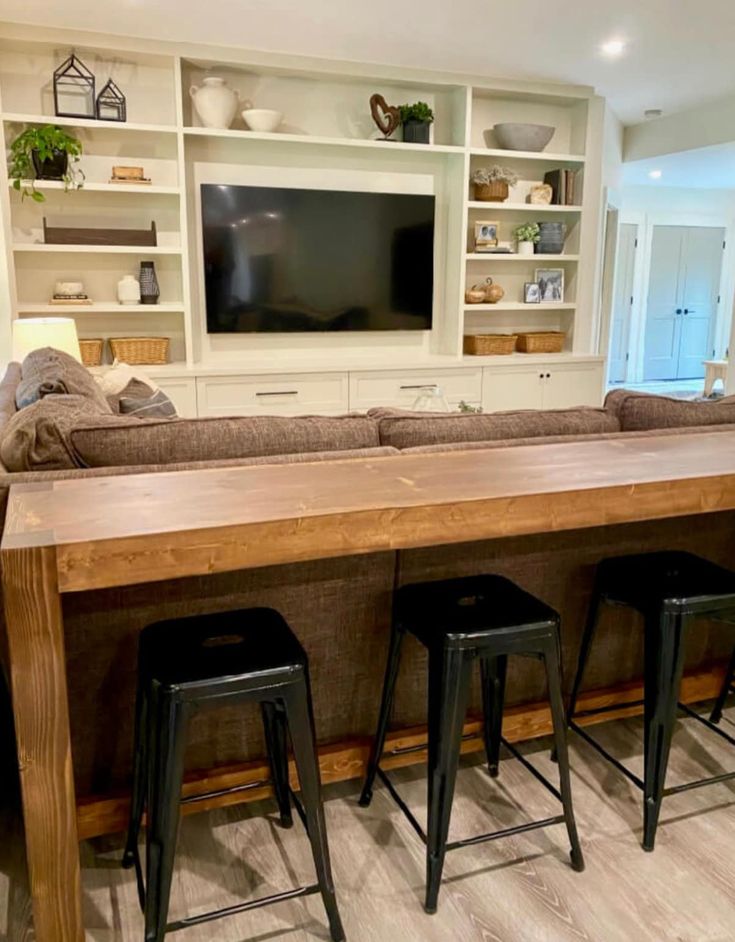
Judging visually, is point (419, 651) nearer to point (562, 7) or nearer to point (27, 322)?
point (27, 322)

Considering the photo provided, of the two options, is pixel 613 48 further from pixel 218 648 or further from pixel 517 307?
pixel 218 648

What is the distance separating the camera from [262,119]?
4855 mm

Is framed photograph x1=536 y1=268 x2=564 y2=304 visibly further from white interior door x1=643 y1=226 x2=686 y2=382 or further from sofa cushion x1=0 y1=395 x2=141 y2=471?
sofa cushion x1=0 y1=395 x2=141 y2=471

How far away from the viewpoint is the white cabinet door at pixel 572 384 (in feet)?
18.9

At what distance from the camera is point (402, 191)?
5562 millimetres

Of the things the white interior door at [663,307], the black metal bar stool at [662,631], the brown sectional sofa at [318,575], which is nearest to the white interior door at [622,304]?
the white interior door at [663,307]

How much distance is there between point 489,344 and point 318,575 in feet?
13.6

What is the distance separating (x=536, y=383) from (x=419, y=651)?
407 centimetres

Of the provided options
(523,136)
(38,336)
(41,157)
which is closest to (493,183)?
(523,136)

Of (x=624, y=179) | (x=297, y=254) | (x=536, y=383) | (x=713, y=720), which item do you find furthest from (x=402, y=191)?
(x=713, y=720)

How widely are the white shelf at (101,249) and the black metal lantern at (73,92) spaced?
0.76 m

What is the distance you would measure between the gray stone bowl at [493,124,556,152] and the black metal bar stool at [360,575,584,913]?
4567 millimetres

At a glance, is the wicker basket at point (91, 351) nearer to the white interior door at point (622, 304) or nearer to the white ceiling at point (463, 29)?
the white ceiling at point (463, 29)

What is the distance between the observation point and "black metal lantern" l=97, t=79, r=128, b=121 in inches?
181
